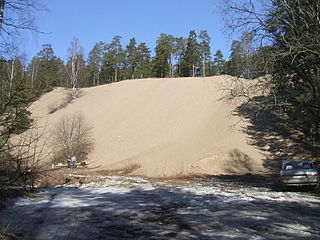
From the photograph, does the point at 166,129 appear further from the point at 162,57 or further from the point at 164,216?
the point at 162,57

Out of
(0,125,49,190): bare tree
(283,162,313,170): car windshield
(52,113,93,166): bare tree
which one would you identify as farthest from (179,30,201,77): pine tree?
(0,125,49,190): bare tree

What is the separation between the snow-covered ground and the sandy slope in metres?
8.05

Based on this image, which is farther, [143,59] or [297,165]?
[143,59]

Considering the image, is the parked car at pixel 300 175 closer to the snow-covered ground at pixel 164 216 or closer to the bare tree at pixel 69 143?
the snow-covered ground at pixel 164 216

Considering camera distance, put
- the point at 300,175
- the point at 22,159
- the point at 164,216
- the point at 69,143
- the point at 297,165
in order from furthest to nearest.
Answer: the point at 69,143 < the point at 297,165 < the point at 300,175 < the point at 164,216 < the point at 22,159

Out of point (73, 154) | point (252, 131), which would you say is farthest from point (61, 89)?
point (252, 131)

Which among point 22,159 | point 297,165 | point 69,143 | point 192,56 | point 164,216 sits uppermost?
point 192,56

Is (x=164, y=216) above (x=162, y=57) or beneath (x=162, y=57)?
beneath

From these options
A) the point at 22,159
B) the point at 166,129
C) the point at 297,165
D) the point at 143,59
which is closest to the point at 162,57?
the point at 143,59

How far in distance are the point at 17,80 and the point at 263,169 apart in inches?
882

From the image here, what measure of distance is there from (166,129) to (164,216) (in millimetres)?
26650

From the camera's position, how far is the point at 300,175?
13.1m

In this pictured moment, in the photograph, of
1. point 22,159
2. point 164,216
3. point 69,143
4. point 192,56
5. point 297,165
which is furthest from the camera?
point 192,56

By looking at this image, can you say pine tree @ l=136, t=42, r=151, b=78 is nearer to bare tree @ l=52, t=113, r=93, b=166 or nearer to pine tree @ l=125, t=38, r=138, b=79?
pine tree @ l=125, t=38, r=138, b=79
